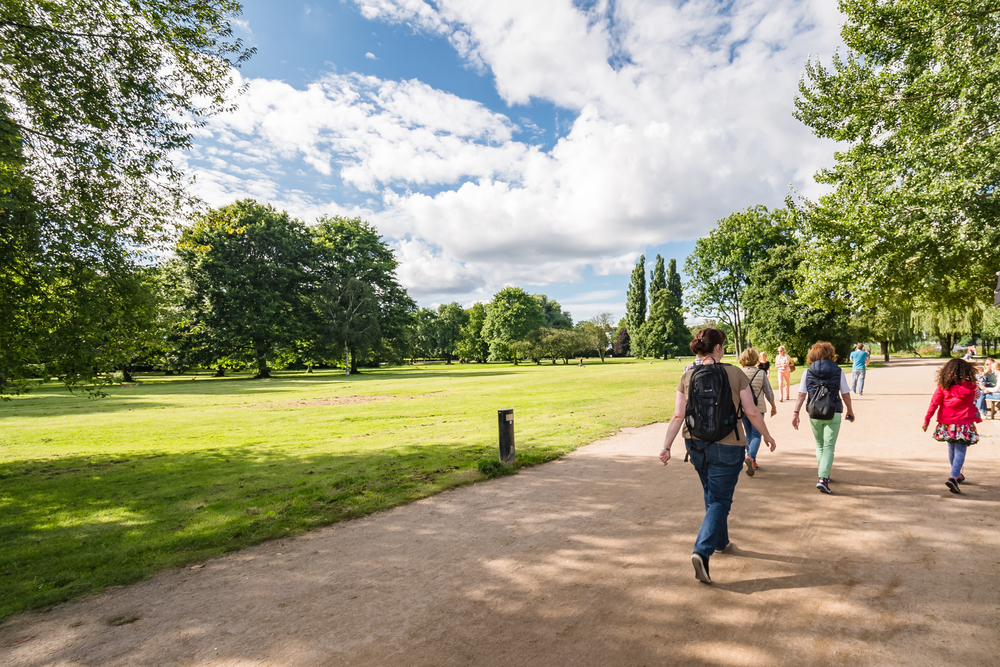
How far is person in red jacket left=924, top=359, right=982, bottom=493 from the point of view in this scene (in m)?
5.86

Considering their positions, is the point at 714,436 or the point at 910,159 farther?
the point at 910,159

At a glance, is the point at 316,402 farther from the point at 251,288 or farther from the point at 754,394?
the point at 251,288

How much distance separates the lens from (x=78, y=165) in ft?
25.8

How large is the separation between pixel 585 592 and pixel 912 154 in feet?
54.0

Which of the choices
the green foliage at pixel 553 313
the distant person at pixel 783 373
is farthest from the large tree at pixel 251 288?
the green foliage at pixel 553 313

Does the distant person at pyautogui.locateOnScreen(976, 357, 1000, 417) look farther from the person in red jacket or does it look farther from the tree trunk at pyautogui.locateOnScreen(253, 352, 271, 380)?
the tree trunk at pyautogui.locateOnScreen(253, 352, 271, 380)

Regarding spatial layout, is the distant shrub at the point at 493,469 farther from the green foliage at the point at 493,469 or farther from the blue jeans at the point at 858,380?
the blue jeans at the point at 858,380

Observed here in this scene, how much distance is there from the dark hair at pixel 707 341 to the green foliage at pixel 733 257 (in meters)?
41.1

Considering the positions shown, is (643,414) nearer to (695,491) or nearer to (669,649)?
(695,491)

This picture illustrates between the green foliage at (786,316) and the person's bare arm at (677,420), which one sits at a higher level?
the green foliage at (786,316)

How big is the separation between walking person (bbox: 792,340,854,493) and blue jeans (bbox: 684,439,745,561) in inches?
121

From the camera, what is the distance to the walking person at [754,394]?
689 centimetres

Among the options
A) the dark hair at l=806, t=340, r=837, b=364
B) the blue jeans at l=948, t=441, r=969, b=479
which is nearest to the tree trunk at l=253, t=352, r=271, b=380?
the dark hair at l=806, t=340, r=837, b=364

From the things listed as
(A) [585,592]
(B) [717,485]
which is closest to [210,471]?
(A) [585,592]
